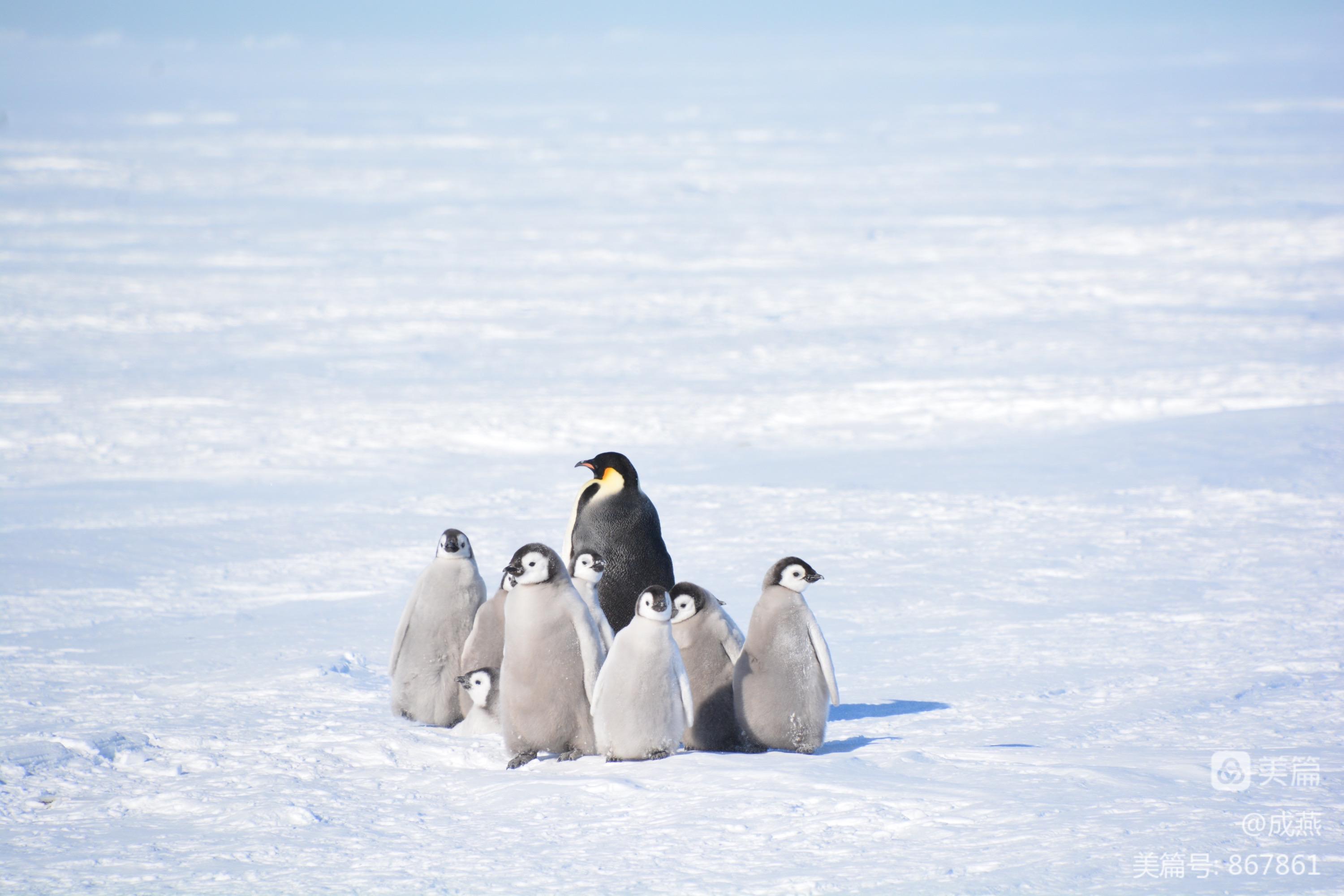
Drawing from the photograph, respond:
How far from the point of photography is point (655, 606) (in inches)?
141

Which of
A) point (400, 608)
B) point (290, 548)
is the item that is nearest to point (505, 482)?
point (290, 548)

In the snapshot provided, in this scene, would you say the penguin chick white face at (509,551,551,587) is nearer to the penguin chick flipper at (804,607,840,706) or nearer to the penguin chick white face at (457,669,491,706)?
the penguin chick white face at (457,669,491,706)

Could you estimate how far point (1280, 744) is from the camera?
380 cm


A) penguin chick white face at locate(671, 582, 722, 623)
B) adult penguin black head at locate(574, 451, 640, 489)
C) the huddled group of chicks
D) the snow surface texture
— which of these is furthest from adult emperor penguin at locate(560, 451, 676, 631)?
the snow surface texture

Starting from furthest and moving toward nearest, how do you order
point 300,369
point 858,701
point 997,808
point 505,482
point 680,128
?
point 680,128, point 300,369, point 505,482, point 858,701, point 997,808

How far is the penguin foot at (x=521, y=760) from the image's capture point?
360 centimetres

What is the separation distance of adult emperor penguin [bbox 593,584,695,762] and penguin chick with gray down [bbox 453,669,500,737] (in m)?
0.38

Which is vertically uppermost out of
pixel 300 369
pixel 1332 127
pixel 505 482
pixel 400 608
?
pixel 1332 127

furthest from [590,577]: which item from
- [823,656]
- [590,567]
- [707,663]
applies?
[823,656]

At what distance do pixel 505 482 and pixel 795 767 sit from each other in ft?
13.7

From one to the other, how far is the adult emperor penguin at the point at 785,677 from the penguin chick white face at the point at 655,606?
0.97ft

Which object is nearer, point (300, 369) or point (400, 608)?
point (400, 608)

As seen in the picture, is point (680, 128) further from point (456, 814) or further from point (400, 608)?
point (456, 814)

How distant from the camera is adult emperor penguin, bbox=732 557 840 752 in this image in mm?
3732
